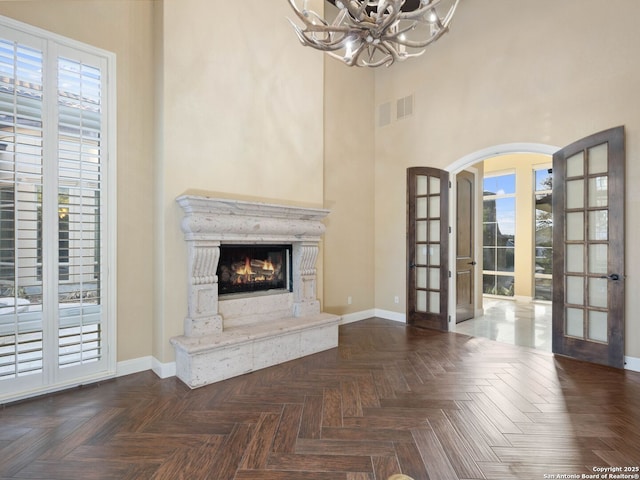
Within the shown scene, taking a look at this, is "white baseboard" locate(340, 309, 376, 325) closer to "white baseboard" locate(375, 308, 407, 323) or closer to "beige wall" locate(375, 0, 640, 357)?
"white baseboard" locate(375, 308, 407, 323)

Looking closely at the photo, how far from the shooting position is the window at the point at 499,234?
8.13 meters

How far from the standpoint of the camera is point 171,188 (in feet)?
10.8

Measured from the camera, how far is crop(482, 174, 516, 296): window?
813cm

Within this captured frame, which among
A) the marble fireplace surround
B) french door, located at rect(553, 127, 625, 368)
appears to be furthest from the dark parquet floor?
french door, located at rect(553, 127, 625, 368)

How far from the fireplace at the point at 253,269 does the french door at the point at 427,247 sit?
217 centimetres

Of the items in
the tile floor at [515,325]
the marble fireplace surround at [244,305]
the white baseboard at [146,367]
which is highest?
the marble fireplace surround at [244,305]

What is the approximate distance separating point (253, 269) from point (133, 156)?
1764 millimetres

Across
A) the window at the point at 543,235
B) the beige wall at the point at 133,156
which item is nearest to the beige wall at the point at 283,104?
the beige wall at the point at 133,156

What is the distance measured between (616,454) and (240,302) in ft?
10.9

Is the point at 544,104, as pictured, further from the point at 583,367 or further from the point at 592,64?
the point at 583,367

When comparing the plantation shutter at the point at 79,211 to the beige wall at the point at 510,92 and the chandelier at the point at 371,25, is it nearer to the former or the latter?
the chandelier at the point at 371,25

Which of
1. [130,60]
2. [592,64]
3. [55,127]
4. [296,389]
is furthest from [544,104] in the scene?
[55,127]

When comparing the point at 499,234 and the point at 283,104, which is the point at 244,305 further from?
the point at 499,234

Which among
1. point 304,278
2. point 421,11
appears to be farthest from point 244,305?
point 421,11
